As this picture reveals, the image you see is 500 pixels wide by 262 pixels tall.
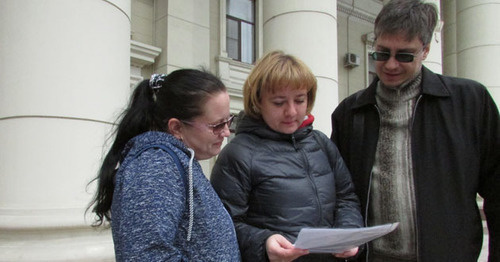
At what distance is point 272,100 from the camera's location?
1735 mm

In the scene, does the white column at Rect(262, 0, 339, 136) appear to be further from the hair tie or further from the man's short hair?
the hair tie

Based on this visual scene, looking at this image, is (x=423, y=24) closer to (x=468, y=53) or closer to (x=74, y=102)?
(x=74, y=102)

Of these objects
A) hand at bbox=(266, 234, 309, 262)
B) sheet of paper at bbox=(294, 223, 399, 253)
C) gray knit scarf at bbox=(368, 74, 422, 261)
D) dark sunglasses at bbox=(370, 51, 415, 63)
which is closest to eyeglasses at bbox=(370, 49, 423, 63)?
dark sunglasses at bbox=(370, 51, 415, 63)

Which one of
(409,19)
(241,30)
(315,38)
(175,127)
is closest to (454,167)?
(409,19)

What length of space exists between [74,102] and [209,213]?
2.32 m

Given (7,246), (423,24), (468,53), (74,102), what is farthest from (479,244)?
(468,53)

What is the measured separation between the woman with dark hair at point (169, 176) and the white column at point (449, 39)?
1230 centimetres

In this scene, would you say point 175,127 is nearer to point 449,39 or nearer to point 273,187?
point 273,187

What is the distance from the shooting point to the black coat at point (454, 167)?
5.91ft

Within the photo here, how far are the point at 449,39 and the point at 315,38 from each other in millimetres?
8711

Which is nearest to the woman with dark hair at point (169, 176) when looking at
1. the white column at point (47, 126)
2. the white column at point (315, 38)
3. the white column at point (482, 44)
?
the white column at point (47, 126)

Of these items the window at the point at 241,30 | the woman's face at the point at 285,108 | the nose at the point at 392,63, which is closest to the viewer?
the woman's face at the point at 285,108

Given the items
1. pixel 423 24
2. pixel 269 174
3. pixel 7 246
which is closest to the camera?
pixel 269 174

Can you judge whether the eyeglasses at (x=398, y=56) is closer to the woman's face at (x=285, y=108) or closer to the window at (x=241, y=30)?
the woman's face at (x=285, y=108)
